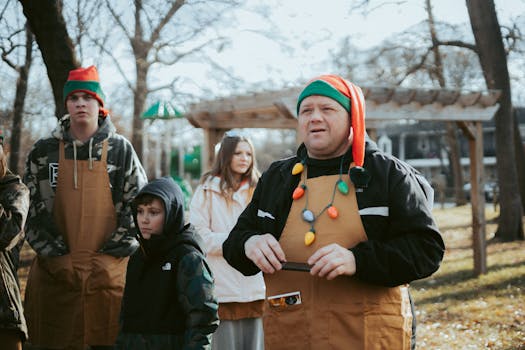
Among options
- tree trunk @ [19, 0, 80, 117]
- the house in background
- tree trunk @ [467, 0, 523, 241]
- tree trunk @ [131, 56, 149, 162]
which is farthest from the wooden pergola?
the house in background

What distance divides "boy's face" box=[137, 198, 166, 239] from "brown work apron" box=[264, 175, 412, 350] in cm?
91

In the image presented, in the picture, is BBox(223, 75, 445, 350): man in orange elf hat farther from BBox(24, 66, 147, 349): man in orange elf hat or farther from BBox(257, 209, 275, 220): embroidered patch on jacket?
BBox(24, 66, 147, 349): man in orange elf hat

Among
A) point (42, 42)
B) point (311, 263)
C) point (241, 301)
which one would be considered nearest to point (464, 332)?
point (241, 301)

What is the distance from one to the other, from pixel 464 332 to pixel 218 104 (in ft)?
15.9

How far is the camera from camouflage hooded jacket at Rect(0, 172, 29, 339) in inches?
111

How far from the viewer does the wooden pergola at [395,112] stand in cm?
717

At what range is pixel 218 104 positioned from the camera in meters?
8.39

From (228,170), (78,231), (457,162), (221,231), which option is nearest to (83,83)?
(78,231)

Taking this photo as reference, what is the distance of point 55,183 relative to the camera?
3.54m

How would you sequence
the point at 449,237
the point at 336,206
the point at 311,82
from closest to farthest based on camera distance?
the point at 336,206 → the point at 311,82 → the point at 449,237

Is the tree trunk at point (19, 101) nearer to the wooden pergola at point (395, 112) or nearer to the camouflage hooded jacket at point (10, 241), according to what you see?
the wooden pergola at point (395, 112)

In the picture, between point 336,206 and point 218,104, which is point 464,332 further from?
point 218,104

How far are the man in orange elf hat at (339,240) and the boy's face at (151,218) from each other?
2.42 feet

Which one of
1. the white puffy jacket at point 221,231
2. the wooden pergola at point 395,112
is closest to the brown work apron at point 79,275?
the white puffy jacket at point 221,231
